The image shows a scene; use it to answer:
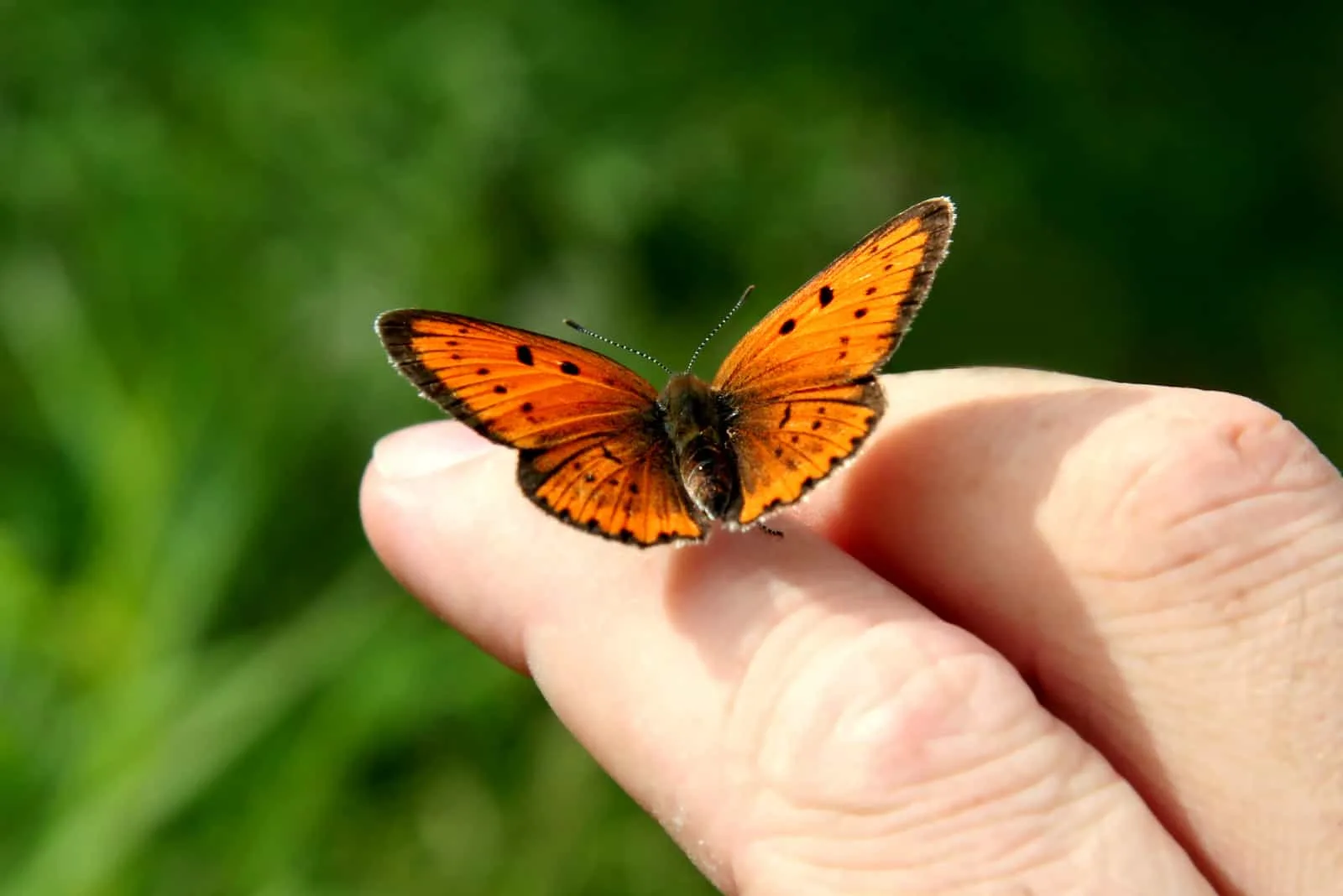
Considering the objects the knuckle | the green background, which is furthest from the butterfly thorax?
the green background

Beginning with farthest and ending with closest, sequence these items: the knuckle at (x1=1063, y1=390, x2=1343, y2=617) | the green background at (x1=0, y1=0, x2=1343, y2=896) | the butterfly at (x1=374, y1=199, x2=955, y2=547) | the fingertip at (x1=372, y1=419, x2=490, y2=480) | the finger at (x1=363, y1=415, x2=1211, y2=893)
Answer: the green background at (x1=0, y1=0, x2=1343, y2=896)
the fingertip at (x1=372, y1=419, x2=490, y2=480)
the butterfly at (x1=374, y1=199, x2=955, y2=547)
the knuckle at (x1=1063, y1=390, x2=1343, y2=617)
the finger at (x1=363, y1=415, x2=1211, y2=893)

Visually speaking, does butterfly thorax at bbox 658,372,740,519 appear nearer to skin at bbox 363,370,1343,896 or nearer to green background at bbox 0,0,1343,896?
skin at bbox 363,370,1343,896

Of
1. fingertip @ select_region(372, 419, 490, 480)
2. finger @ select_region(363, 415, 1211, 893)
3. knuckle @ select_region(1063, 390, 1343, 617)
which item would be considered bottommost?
finger @ select_region(363, 415, 1211, 893)


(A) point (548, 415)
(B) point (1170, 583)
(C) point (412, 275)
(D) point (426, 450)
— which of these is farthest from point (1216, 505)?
(C) point (412, 275)

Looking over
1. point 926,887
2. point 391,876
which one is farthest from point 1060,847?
point 391,876

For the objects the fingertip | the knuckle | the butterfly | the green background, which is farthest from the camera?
the green background

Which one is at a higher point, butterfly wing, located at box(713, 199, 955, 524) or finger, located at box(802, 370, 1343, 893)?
butterfly wing, located at box(713, 199, 955, 524)

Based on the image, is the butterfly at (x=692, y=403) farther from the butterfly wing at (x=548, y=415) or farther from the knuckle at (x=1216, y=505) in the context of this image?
the knuckle at (x=1216, y=505)
